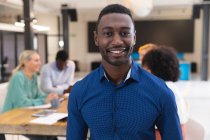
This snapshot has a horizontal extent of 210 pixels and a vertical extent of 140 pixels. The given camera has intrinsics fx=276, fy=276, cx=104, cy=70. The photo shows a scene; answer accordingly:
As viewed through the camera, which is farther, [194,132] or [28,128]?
[194,132]

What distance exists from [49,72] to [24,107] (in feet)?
3.60

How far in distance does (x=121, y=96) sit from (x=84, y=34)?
13947 mm

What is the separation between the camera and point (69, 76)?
4121 millimetres

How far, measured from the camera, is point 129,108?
1.03m

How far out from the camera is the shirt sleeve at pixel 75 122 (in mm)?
1101

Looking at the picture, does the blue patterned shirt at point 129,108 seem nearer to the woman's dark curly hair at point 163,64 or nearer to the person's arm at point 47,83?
the woman's dark curly hair at point 163,64

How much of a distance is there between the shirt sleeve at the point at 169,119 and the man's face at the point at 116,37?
0.21 metres

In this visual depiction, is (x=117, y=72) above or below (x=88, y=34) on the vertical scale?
below

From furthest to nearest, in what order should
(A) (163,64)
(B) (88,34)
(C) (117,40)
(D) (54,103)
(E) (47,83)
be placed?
(B) (88,34) < (E) (47,83) < (D) (54,103) < (A) (163,64) < (C) (117,40)

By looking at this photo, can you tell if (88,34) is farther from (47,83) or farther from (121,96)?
(121,96)

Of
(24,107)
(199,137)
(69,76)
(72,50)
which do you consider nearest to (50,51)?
(72,50)

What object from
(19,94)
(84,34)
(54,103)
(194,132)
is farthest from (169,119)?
(84,34)

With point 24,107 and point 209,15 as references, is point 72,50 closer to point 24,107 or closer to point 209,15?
point 209,15

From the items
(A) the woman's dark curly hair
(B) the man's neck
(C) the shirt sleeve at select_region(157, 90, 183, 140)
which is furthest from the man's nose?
(A) the woman's dark curly hair
